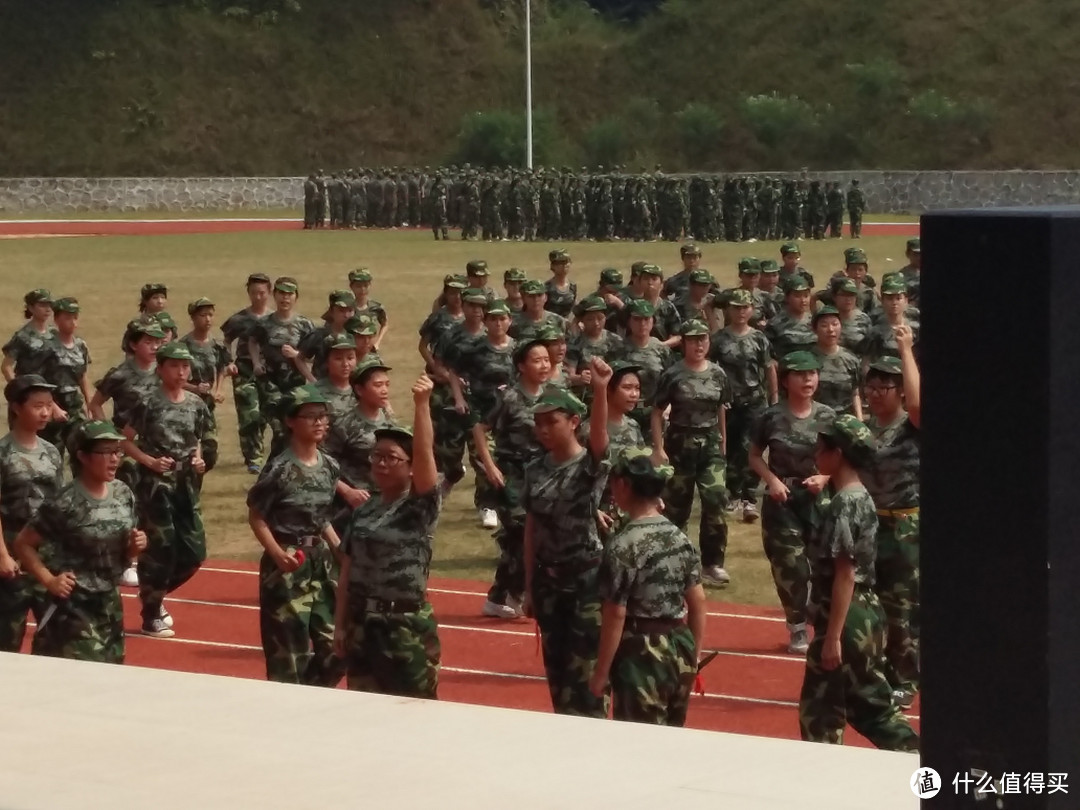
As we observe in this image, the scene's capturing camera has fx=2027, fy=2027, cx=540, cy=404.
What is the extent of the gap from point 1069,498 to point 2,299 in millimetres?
28410

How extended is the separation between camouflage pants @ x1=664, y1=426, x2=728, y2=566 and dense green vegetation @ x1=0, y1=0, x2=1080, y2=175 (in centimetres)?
5764

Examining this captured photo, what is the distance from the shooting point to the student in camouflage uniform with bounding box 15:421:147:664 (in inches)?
335

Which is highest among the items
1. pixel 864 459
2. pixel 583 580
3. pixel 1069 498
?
pixel 1069 498

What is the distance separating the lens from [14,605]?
9.40 m

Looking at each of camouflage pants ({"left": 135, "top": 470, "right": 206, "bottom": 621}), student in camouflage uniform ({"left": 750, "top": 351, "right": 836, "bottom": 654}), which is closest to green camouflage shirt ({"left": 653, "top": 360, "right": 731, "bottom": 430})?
student in camouflage uniform ({"left": 750, "top": 351, "right": 836, "bottom": 654})

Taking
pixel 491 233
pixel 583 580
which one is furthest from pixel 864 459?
pixel 491 233

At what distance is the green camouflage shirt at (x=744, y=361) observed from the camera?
46.4 feet

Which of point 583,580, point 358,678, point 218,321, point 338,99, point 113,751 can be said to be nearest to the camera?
point 113,751

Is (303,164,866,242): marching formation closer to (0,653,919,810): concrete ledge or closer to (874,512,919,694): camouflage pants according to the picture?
(874,512,919,694): camouflage pants

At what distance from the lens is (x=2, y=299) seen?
100 ft

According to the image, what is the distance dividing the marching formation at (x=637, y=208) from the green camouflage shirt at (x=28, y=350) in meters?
30.3

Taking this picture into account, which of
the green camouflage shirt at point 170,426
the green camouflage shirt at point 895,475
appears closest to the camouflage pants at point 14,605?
the green camouflage shirt at point 170,426

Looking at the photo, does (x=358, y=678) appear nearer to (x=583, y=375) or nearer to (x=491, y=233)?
(x=583, y=375)

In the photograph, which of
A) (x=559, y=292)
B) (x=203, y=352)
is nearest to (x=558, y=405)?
(x=203, y=352)
